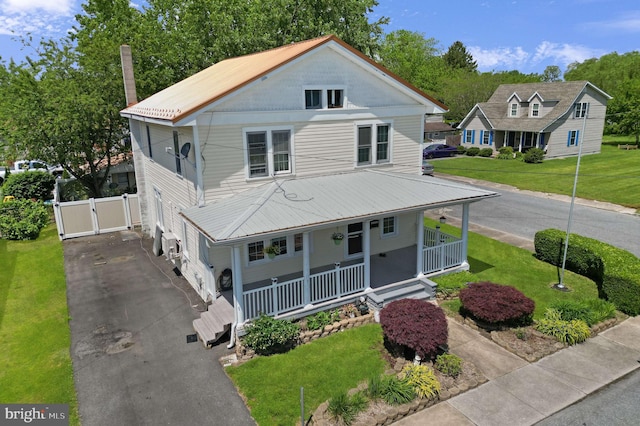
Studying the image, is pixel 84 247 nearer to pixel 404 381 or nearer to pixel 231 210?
pixel 231 210

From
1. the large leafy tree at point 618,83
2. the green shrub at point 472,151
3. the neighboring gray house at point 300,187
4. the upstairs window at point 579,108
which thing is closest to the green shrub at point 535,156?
the upstairs window at point 579,108

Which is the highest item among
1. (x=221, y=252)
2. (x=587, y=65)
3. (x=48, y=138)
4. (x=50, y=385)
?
(x=587, y=65)

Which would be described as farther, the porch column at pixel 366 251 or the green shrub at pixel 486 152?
the green shrub at pixel 486 152

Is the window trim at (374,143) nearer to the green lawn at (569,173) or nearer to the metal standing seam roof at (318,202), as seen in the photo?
the metal standing seam roof at (318,202)

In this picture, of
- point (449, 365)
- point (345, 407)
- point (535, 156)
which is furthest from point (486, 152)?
point (345, 407)

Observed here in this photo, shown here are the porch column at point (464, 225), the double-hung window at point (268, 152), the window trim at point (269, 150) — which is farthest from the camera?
the porch column at point (464, 225)

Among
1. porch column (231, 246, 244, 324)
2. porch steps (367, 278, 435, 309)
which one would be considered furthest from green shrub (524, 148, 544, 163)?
porch column (231, 246, 244, 324)

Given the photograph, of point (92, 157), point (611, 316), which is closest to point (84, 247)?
point (92, 157)
